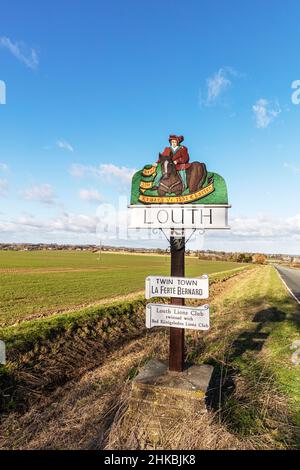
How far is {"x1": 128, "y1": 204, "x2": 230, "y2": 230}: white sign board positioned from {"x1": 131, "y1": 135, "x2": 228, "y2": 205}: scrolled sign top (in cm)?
9

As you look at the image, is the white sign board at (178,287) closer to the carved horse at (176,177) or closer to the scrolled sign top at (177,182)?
the scrolled sign top at (177,182)

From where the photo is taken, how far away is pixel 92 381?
6.59m

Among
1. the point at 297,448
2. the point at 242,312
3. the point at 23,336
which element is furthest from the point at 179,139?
the point at 242,312

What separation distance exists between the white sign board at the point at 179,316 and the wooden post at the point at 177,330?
0.14 m

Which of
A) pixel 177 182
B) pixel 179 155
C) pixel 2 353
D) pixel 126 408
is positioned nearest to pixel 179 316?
pixel 126 408

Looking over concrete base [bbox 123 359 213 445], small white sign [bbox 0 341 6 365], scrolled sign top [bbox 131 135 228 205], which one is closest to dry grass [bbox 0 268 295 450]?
concrete base [bbox 123 359 213 445]

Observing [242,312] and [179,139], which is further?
[242,312]

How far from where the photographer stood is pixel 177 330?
209 inches

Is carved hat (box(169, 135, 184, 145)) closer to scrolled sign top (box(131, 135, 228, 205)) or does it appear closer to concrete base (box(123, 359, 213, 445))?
scrolled sign top (box(131, 135, 228, 205))

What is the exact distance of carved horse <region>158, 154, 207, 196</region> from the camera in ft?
17.3

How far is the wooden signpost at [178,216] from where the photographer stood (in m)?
5.20

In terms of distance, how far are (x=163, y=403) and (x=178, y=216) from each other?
2.93 metres
